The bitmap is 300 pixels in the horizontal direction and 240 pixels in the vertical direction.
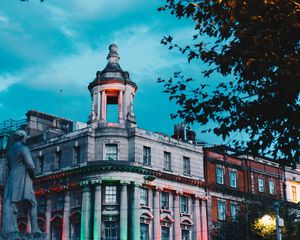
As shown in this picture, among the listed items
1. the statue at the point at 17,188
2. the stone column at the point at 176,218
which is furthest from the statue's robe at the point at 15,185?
the stone column at the point at 176,218

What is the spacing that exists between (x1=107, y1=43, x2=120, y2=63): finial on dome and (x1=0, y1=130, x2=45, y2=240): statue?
39247mm

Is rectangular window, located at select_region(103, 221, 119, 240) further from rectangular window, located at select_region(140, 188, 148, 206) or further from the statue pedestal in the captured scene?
the statue pedestal

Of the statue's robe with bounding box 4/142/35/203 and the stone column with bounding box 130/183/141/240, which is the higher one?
the stone column with bounding box 130/183/141/240

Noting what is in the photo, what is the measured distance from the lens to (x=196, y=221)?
180 feet

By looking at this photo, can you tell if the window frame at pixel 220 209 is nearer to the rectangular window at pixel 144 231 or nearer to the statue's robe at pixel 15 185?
the rectangular window at pixel 144 231

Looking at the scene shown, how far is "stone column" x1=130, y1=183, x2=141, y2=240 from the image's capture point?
49.2m

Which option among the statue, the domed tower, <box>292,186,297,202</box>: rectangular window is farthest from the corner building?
the statue

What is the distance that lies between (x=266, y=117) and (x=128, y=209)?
35.1 m

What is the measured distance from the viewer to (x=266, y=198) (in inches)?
2029

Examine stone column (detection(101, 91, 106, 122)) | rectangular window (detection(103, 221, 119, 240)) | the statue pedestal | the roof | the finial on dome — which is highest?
the finial on dome

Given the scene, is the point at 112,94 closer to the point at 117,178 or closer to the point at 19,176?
the point at 117,178

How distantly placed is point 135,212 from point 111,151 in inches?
231

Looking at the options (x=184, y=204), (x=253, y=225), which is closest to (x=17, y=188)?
(x=253, y=225)

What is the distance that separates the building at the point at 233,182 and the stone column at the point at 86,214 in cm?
1181
